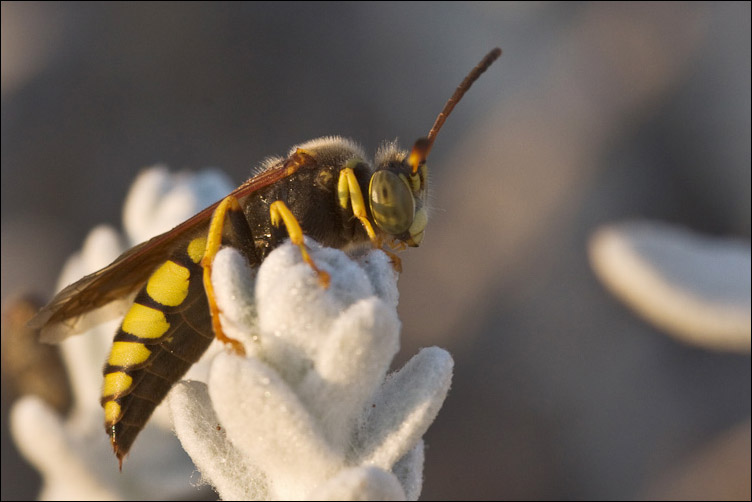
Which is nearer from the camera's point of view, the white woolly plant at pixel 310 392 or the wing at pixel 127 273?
the white woolly plant at pixel 310 392

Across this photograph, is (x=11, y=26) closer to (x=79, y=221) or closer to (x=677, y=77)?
(x=79, y=221)

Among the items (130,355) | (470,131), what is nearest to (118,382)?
(130,355)

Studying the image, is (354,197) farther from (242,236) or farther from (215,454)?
(215,454)

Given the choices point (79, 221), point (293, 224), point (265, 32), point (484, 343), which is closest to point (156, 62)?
point (265, 32)

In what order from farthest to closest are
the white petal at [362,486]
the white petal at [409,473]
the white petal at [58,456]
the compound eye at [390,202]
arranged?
the white petal at [58,456]
the compound eye at [390,202]
the white petal at [409,473]
the white petal at [362,486]

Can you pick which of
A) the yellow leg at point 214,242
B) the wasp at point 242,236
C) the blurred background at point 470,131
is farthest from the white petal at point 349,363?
the blurred background at point 470,131

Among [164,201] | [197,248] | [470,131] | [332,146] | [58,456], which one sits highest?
[332,146]

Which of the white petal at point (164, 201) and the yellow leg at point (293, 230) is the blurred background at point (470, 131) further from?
the yellow leg at point (293, 230)
